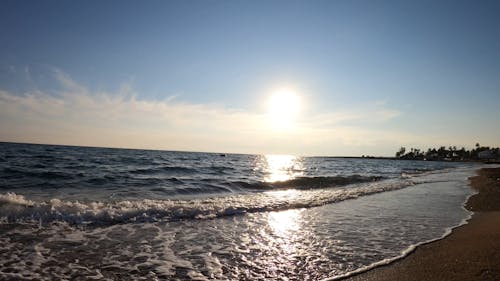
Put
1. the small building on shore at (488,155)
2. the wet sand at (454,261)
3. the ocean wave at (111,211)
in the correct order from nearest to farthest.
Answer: the wet sand at (454,261) → the ocean wave at (111,211) → the small building on shore at (488,155)

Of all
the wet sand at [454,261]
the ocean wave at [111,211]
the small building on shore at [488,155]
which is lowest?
the ocean wave at [111,211]

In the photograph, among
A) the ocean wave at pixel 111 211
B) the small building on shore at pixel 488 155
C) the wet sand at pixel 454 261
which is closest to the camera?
the wet sand at pixel 454 261

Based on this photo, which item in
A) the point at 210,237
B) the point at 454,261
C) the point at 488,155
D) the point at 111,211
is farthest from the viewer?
the point at 488,155

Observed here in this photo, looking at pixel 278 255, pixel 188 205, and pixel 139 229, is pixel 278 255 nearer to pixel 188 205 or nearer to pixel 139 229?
pixel 139 229

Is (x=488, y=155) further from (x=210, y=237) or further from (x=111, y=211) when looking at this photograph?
(x=111, y=211)

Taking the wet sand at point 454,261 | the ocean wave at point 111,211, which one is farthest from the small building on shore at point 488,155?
the wet sand at point 454,261

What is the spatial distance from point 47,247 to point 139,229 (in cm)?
253

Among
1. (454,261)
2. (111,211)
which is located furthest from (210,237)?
(454,261)

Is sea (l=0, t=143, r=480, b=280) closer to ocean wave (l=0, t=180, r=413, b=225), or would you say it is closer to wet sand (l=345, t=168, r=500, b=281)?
ocean wave (l=0, t=180, r=413, b=225)

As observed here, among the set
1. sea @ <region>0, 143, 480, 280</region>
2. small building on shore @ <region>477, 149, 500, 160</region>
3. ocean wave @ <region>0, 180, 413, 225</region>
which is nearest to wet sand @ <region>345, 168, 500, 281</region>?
sea @ <region>0, 143, 480, 280</region>

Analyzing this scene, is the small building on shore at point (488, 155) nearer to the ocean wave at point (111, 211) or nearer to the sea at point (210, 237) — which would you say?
the sea at point (210, 237)

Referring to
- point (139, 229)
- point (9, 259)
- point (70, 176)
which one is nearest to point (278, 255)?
point (139, 229)

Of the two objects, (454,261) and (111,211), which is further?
(111,211)

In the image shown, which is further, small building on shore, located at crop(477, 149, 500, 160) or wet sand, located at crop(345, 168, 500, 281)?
A: small building on shore, located at crop(477, 149, 500, 160)
